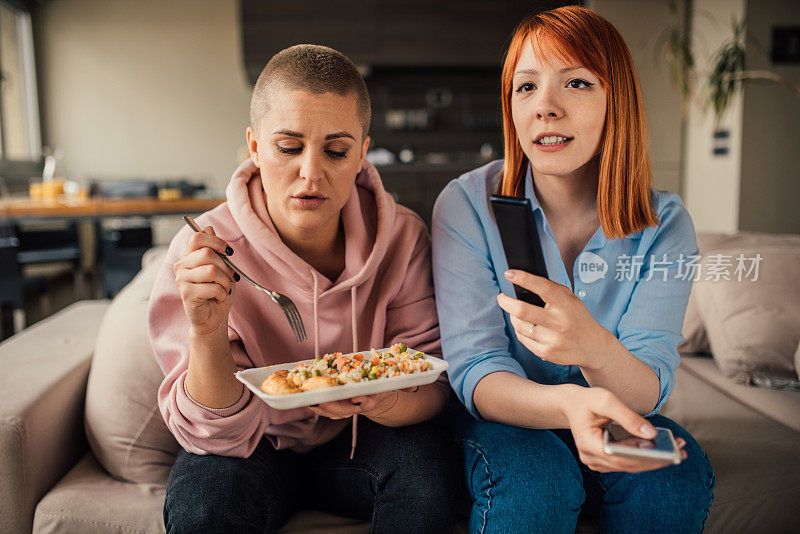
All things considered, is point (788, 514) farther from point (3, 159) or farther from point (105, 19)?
point (105, 19)

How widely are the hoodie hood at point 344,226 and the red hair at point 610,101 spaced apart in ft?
1.00

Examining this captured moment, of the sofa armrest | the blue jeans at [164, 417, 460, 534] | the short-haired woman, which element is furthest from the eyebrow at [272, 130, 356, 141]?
the sofa armrest

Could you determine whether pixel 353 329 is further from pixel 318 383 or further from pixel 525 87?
pixel 525 87

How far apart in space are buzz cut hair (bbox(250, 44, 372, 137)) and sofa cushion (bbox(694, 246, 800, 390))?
3.57ft

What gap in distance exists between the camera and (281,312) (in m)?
1.16

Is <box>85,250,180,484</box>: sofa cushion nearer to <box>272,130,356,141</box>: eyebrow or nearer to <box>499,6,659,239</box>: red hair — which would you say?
<box>272,130,356,141</box>: eyebrow

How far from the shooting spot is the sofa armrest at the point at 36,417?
→ 1091mm

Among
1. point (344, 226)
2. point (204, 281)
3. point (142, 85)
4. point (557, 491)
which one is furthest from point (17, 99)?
point (557, 491)

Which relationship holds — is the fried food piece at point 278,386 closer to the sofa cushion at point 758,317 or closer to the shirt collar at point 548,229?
the shirt collar at point 548,229

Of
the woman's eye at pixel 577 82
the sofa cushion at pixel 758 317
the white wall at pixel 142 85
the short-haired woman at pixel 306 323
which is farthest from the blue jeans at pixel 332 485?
the white wall at pixel 142 85

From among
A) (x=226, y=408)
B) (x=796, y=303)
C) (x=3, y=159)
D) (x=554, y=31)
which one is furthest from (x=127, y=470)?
(x=3, y=159)

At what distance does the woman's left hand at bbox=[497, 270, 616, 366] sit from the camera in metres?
0.90

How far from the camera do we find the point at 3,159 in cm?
570

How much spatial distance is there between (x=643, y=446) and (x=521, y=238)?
34cm
